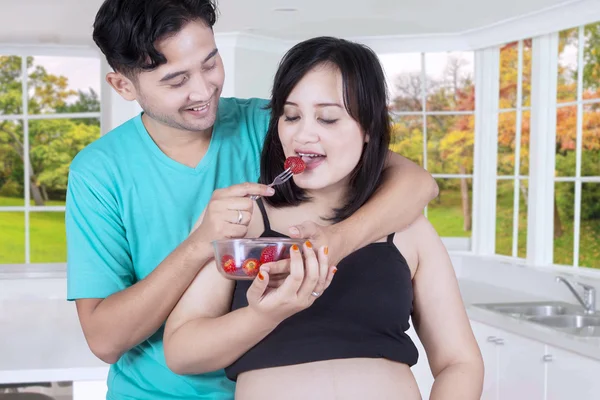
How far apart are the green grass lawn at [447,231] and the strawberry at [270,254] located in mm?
8642

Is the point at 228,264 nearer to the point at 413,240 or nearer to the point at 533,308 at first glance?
the point at 413,240

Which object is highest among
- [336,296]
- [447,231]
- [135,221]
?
[135,221]

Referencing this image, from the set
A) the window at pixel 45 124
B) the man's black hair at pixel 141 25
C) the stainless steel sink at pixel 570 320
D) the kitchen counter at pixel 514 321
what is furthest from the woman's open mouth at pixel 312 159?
the window at pixel 45 124

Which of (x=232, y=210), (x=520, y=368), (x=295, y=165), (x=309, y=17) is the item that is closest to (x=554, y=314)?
(x=520, y=368)

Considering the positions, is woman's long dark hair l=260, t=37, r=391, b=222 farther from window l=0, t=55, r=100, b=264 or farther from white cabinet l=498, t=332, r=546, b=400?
window l=0, t=55, r=100, b=264

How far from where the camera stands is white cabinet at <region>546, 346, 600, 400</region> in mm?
3215

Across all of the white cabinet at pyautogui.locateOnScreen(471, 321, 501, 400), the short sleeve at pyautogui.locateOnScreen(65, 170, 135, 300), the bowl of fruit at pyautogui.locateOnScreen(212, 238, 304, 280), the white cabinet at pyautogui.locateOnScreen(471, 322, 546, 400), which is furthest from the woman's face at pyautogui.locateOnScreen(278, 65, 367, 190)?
the white cabinet at pyautogui.locateOnScreen(471, 321, 501, 400)

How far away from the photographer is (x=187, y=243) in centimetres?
141

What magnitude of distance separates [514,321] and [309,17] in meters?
2.18

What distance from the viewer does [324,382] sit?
1.41m

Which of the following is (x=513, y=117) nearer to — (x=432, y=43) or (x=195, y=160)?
(x=432, y=43)

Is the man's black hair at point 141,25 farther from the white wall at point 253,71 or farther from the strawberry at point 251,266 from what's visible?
the white wall at point 253,71

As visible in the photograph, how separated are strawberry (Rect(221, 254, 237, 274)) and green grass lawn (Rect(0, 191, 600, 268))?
864 centimetres

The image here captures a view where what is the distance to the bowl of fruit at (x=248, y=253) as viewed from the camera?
123 centimetres
